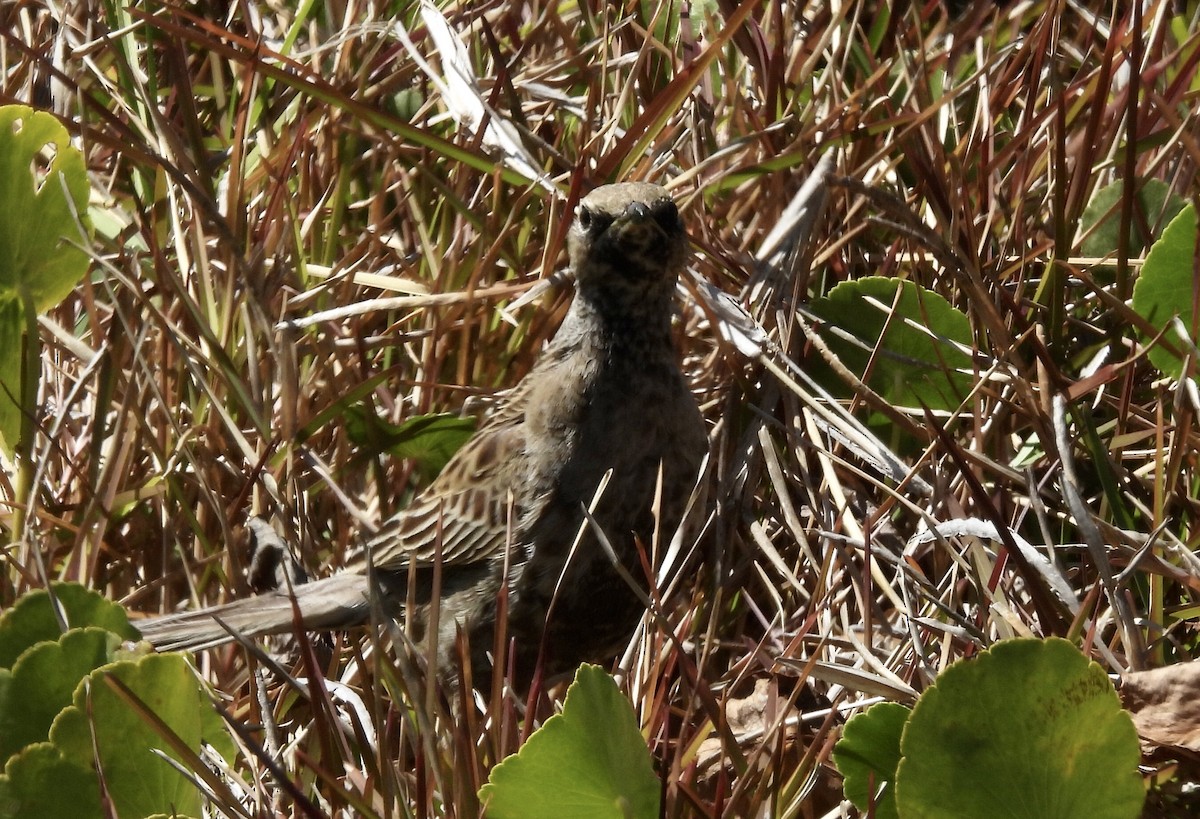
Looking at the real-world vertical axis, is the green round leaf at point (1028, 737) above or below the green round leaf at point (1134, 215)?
below

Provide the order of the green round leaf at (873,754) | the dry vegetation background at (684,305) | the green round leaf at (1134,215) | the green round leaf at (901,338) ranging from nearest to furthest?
the green round leaf at (873,754) < the dry vegetation background at (684,305) < the green round leaf at (901,338) < the green round leaf at (1134,215)

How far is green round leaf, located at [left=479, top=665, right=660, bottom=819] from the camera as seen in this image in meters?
1.97

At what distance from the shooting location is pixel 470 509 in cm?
323

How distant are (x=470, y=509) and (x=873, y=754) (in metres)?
1.28

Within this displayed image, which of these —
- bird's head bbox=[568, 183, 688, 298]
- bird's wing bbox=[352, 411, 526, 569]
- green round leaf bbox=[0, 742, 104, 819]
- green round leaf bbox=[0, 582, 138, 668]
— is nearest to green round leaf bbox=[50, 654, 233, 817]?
green round leaf bbox=[0, 742, 104, 819]

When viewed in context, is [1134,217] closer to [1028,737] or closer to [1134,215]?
[1134,215]

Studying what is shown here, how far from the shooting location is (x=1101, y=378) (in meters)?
2.78

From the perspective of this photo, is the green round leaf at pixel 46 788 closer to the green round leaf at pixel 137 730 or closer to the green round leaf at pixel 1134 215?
the green round leaf at pixel 137 730

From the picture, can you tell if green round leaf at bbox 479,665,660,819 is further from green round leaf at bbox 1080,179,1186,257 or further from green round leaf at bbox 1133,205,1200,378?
green round leaf at bbox 1080,179,1186,257

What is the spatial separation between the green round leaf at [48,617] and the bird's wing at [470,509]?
28.0 inches

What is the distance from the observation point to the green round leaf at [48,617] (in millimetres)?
2477

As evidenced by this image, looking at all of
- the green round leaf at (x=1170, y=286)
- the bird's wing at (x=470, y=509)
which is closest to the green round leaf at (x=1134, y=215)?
the green round leaf at (x=1170, y=286)

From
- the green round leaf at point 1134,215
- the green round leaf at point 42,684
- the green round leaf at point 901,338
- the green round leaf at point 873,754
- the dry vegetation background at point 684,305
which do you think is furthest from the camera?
the green round leaf at point 1134,215

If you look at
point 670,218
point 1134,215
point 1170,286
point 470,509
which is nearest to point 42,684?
point 470,509
